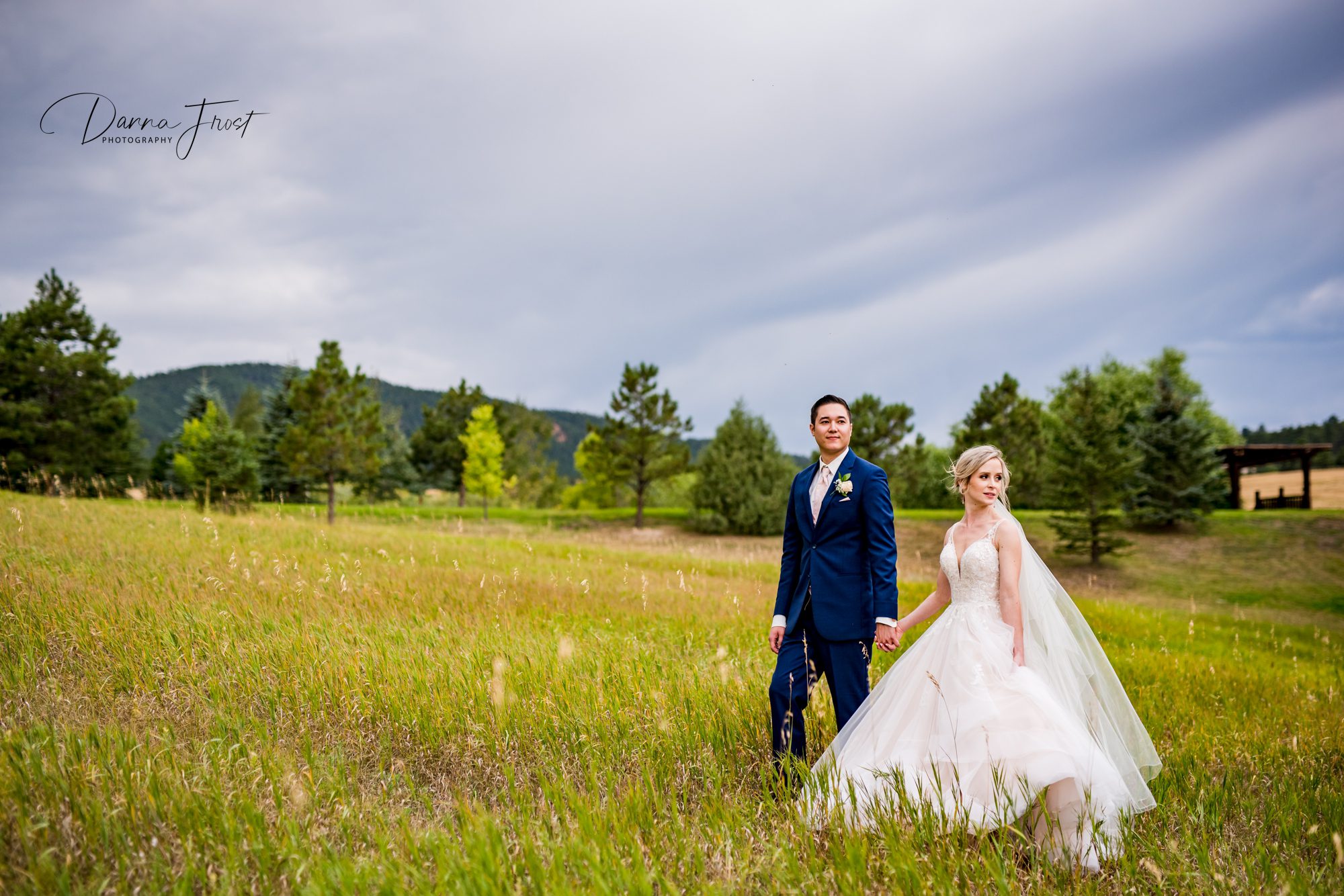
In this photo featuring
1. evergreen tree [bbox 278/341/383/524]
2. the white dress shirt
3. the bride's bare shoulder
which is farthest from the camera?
evergreen tree [bbox 278/341/383/524]

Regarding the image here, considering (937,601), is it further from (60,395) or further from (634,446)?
(60,395)

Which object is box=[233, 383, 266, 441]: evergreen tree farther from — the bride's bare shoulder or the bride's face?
the bride's bare shoulder

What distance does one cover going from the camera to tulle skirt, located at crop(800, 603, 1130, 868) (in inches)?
130

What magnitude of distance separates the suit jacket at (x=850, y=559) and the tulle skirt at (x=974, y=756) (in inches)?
15.8

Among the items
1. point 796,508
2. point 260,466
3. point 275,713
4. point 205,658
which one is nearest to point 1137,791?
point 796,508

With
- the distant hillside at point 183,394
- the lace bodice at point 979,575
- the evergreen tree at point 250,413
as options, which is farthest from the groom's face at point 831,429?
the distant hillside at point 183,394

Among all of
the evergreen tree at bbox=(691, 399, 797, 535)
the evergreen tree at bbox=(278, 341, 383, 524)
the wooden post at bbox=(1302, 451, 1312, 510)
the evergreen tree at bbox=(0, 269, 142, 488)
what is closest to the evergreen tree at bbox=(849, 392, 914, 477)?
the evergreen tree at bbox=(691, 399, 797, 535)

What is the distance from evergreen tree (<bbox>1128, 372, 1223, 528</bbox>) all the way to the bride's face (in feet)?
102

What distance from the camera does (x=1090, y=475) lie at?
25.2 metres

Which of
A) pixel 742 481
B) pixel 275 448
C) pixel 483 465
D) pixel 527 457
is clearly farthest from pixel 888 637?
pixel 527 457

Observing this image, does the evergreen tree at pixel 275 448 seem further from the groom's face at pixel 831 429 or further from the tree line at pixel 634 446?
the groom's face at pixel 831 429

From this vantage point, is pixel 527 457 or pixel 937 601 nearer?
pixel 937 601

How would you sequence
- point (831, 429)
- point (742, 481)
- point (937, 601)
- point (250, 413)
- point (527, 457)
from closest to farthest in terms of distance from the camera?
1. point (831, 429)
2. point (937, 601)
3. point (742, 481)
4. point (250, 413)
5. point (527, 457)

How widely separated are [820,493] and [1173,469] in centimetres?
3495
